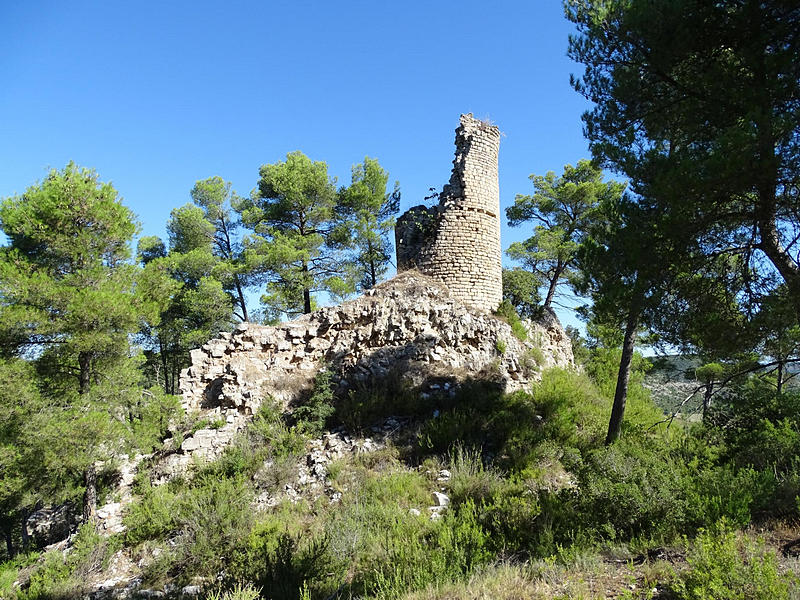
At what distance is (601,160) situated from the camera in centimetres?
668

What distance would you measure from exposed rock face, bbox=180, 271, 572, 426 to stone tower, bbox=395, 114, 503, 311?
30.4 inches

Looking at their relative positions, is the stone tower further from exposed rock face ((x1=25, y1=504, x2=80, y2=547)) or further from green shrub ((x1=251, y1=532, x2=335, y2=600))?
exposed rock face ((x1=25, y1=504, x2=80, y2=547))

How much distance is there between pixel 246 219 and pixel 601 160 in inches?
550

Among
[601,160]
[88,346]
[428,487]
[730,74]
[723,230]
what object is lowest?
[428,487]

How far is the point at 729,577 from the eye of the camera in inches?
127

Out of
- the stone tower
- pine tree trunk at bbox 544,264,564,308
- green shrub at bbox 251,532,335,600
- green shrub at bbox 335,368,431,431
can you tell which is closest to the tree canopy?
pine tree trunk at bbox 544,264,564,308

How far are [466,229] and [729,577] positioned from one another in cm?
1046

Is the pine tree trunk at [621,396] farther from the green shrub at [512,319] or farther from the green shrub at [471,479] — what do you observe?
the green shrub at [512,319]

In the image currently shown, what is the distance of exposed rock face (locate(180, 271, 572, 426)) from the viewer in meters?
10.4

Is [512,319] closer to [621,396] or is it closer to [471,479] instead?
[621,396]

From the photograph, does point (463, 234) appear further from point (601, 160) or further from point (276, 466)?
point (276, 466)

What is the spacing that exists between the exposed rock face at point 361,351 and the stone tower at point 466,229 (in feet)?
2.53

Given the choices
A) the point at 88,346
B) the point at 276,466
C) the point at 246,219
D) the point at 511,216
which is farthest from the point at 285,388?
the point at 511,216

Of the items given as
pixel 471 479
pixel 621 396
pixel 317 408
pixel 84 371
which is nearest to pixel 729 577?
pixel 471 479
